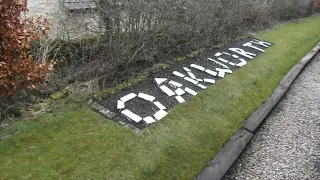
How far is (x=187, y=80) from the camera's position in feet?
19.6

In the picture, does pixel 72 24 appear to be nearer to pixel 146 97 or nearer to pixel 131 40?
pixel 131 40

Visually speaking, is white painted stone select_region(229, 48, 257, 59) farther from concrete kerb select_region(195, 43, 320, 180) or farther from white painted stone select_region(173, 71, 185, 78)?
white painted stone select_region(173, 71, 185, 78)

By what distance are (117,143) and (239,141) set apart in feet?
6.06

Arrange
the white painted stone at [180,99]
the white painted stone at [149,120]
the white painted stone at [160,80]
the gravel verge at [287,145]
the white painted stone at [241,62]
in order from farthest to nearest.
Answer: the white painted stone at [241,62]
the white painted stone at [160,80]
the white painted stone at [180,99]
the white painted stone at [149,120]
the gravel verge at [287,145]

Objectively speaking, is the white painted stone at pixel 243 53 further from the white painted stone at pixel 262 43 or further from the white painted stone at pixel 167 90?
the white painted stone at pixel 167 90

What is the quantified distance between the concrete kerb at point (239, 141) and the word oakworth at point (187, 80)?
42.1 inches

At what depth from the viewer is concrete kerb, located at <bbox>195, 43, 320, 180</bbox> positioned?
383cm

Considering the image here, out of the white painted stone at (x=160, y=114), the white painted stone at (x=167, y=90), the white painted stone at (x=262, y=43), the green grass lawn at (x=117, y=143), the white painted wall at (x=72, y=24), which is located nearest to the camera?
the green grass lawn at (x=117, y=143)

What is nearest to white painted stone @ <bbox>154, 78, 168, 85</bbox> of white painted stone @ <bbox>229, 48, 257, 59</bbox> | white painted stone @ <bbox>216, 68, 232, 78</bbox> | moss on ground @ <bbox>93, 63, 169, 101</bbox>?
moss on ground @ <bbox>93, 63, 169, 101</bbox>

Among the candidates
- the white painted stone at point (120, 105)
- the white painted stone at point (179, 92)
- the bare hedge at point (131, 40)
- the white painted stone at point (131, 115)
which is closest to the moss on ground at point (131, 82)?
the bare hedge at point (131, 40)

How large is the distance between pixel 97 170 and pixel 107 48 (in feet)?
8.64

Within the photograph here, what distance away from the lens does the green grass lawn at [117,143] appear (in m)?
3.45

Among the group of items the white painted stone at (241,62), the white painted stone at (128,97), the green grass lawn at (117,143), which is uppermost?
the white painted stone at (241,62)

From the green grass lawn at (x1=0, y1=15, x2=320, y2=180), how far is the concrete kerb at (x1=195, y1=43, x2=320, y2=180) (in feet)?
0.30
